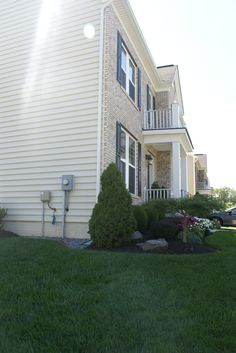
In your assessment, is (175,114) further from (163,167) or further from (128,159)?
(163,167)

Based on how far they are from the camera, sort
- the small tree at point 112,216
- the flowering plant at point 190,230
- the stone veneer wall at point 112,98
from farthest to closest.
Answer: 1. the stone veneer wall at point 112,98
2. the flowering plant at point 190,230
3. the small tree at point 112,216

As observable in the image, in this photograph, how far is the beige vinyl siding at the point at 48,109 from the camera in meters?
8.61

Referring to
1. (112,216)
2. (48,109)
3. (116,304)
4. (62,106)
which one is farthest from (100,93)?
(116,304)

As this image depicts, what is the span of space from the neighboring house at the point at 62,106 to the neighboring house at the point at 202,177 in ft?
72.9

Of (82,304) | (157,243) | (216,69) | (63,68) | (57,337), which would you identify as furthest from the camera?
(216,69)

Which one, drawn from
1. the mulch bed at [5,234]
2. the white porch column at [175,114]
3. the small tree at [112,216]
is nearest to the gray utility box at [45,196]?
the mulch bed at [5,234]

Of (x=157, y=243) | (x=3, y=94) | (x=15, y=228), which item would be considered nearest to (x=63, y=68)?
(x=3, y=94)

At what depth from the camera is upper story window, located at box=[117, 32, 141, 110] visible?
991cm

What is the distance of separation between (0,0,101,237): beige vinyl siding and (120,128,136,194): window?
1682 millimetres

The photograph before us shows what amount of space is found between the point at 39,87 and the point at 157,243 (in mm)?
5648

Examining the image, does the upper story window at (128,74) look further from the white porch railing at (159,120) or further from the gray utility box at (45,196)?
the gray utility box at (45,196)

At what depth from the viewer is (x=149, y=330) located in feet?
9.64

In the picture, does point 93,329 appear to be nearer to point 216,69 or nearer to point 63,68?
point 63,68

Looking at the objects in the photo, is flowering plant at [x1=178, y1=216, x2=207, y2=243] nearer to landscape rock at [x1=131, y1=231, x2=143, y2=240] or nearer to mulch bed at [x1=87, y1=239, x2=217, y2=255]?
mulch bed at [x1=87, y1=239, x2=217, y2=255]
